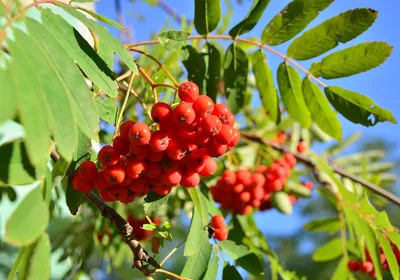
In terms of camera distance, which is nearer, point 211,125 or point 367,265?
point 211,125

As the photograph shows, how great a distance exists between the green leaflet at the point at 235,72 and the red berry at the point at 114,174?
58 centimetres

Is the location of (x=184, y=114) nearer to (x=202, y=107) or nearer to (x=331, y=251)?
(x=202, y=107)

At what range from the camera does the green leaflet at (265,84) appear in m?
1.44

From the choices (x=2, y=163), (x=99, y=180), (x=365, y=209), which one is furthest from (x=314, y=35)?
(x=2, y=163)

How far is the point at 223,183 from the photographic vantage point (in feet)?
5.38

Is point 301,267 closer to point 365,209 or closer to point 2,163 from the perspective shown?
point 365,209

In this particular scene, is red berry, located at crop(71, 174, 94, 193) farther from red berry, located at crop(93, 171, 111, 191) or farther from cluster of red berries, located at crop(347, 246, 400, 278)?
cluster of red berries, located at crop(347, 246, 400, 278)

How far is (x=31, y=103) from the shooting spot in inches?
24.5

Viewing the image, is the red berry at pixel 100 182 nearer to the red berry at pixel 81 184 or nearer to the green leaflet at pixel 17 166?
the red berry at pixel 81 184

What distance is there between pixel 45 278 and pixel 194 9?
84 cm

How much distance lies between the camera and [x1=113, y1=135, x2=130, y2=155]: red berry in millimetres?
991

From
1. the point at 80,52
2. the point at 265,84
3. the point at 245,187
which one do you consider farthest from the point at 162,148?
the point at 245,187

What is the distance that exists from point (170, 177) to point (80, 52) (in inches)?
11.8

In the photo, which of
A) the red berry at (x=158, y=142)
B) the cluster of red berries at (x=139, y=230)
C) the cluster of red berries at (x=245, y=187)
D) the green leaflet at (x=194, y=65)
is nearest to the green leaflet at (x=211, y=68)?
the green leaflet at (x=194, y=65)
